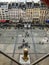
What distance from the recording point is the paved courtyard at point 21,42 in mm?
27289

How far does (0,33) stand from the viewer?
38531 mm

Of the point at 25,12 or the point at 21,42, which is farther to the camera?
the point at 25,12

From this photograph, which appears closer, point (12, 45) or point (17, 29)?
point (12, 45)

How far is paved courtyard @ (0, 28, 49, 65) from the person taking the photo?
89.5 ft

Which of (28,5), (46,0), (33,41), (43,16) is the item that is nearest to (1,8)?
(28,5)

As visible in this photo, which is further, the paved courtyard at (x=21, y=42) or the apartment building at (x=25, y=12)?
the apartment building at (x=25, y=12)

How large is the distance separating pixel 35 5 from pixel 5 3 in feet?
30.6

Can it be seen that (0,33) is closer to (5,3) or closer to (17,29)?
(17,29)

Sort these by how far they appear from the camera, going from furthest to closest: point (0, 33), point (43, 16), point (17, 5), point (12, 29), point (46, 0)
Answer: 1. point (17, 5)
2. point (43, 16)
3. point (12, 29)
4. point (0, 33)
5. point (46, 0)

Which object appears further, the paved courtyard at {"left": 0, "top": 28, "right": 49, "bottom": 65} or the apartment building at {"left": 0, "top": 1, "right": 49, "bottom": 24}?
the apartment building at {"left": 0, "top": 1, "right": 49, "bottom": 24}

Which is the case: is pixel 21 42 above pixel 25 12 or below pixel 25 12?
below

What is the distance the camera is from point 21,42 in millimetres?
33125

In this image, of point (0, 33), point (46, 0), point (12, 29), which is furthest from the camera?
point (12, 29)

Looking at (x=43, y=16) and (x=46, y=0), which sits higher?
(x=46, y=0)
